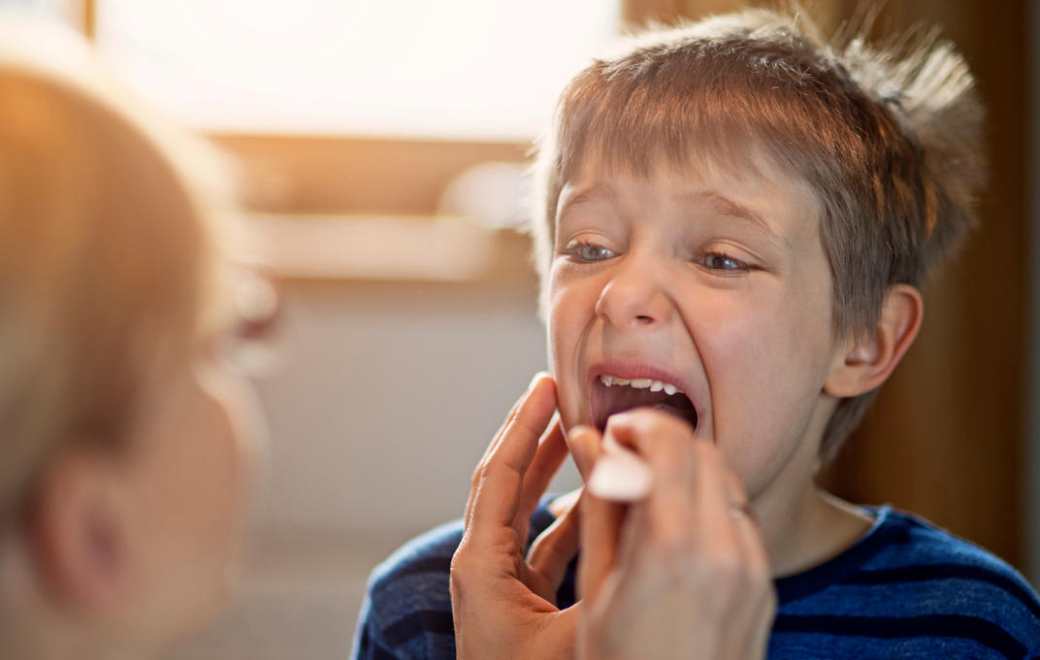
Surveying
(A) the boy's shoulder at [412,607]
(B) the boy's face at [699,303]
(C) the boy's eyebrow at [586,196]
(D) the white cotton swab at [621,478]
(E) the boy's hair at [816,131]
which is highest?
(E) the boy's hair at [816,131]

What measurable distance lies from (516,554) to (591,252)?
0.89 ft

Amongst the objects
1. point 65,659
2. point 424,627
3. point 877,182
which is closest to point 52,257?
point 65,659

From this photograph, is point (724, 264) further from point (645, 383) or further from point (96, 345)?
point (96, 345)

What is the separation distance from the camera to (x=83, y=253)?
1.53ft

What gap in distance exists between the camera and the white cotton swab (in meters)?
0.55

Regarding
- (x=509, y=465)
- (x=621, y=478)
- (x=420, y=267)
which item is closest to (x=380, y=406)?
(x=420, y=267)

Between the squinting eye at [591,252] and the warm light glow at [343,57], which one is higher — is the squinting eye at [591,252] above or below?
below

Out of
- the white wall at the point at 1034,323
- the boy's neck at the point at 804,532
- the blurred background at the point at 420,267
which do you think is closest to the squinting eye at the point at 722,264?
the boy's neck at the point at 804,532

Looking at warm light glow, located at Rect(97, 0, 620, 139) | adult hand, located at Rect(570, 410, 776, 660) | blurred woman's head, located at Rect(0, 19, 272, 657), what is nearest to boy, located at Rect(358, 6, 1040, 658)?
adult hand, located at Rect(570, 410, 776, 660)

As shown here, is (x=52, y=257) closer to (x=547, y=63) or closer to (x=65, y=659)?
(x=65, y=659)

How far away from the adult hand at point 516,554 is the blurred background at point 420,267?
37.4 inches

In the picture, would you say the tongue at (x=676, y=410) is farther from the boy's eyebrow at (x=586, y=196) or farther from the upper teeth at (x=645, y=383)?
the boy's eyebrow at (x=586, y=196)

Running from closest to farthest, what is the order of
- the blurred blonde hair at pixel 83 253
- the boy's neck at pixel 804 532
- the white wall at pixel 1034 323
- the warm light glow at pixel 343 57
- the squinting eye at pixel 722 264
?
the blurred blonde hair at pixel 83 253 < the squinting eye at pixel 722 264 < the boy's neck at pixel 804 532 < the white wall at pixel 1034 323 < the warm light glow at pixel 343 57

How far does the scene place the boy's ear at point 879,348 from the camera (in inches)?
37.9
